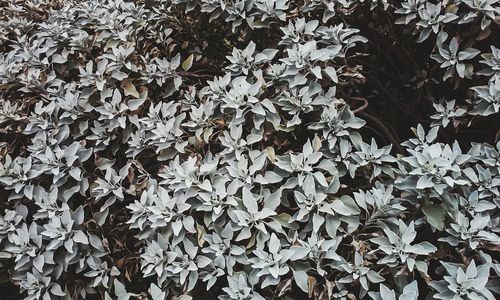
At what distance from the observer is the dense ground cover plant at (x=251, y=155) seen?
168cm

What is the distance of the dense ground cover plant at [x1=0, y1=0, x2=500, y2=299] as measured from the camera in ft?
5.52

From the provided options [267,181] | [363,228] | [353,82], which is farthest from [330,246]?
[353,82]

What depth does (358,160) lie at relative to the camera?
6.03 feet

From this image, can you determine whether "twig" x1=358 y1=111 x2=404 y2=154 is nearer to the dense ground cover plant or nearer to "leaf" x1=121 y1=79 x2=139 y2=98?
the dense ground cover plant

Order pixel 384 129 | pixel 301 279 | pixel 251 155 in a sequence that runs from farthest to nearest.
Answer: pixel 384 129, pixel 251 155, pixel 301 279

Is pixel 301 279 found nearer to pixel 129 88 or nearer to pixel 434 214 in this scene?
pixel 434 214

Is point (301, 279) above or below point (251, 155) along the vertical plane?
below

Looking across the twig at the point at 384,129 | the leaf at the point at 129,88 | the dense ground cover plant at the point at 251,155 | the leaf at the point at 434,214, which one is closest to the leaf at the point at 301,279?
the dense ground cover plant at the point at 251,155

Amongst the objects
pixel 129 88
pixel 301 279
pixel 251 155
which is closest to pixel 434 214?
pixel 301 279

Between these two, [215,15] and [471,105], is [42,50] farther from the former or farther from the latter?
[471,105]

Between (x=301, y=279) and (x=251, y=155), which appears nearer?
(x=301, y=279)

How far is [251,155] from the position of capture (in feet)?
6.05

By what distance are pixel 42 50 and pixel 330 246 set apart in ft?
5.56

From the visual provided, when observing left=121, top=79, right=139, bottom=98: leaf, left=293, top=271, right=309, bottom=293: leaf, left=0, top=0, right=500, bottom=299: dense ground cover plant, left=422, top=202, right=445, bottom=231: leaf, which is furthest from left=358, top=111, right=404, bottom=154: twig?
left=121, top=79, right=139, bottom=98: leaf
